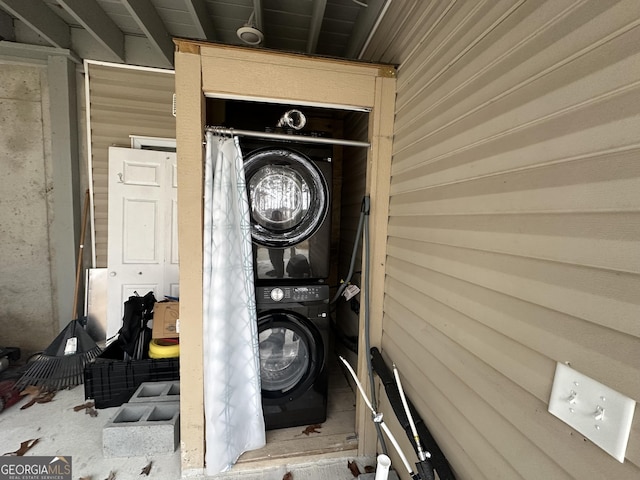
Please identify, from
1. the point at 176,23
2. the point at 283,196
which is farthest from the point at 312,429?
the point at 176,23

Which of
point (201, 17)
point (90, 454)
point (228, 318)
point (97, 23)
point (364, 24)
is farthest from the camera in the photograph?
point (97, 23)

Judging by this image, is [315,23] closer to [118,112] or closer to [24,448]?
[118,112]

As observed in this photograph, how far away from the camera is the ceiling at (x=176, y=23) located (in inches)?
85.0

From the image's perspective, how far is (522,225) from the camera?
2.66 ft

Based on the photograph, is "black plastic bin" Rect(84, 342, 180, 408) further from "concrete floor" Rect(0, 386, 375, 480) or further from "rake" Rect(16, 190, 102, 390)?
"rake" Rect(16, 190, 102, 390)

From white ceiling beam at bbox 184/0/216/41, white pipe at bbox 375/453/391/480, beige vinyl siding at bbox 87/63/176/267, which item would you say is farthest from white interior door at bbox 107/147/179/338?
white pipe at bbox 375/453/391/480

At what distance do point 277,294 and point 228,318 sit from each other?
13.3 inches

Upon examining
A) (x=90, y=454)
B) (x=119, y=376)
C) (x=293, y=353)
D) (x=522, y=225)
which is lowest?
(x=90, y=454)

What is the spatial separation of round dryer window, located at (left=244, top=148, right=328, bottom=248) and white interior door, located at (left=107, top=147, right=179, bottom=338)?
1.61m

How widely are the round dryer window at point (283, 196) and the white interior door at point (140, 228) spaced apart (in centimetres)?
161

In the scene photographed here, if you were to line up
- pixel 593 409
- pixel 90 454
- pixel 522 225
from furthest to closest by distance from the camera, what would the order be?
pixel 90 454
pixel 522 225
pixel 593 409

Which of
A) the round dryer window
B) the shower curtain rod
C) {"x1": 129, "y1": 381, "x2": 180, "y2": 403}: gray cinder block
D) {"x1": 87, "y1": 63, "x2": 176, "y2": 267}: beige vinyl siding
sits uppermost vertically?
{"x1": 87, "y1": 63, "x2": 176, "y2": 267}: beige vinyl siding

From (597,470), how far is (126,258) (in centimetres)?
352

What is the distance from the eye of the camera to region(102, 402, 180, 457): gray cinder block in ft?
5.69
